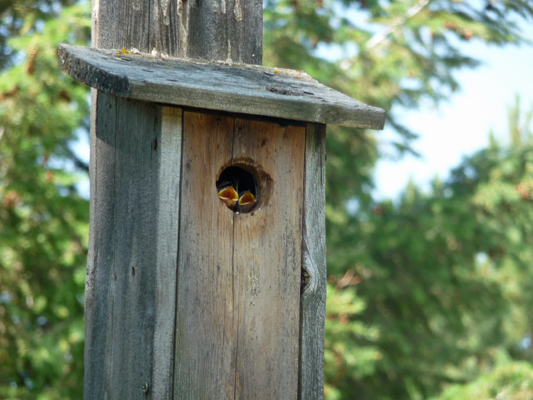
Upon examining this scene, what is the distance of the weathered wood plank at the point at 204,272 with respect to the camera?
1.49 meters

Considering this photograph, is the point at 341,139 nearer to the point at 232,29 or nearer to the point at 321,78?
the point at 321,78

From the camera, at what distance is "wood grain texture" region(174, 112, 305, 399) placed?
150cm

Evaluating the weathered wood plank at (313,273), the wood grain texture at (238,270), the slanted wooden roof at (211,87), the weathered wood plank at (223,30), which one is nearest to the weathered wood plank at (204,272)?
the wood grain texture at (238,270)

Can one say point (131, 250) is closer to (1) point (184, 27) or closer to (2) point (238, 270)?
(2) point (238, 270)

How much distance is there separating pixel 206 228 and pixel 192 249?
68 millimetres

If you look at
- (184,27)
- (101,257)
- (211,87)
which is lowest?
(101,257)

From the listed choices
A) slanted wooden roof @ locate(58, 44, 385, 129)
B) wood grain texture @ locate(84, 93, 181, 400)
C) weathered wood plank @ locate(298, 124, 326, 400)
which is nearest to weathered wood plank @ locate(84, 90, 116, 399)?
wood grain texture @ locate(84, 93, 181, 400)

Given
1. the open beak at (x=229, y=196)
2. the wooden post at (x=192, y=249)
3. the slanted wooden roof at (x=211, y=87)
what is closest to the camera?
the slanted wooden roof at (x=211, y=87)

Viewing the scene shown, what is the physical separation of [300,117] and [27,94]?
12.1ft

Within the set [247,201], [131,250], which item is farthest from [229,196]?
[131,250]

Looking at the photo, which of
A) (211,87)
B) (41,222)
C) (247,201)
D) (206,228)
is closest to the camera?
(211,87)

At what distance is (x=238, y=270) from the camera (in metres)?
1.56

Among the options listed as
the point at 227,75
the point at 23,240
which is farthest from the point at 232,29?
the point at 23,240

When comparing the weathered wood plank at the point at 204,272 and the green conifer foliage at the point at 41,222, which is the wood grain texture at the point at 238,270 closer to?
the weathered wood plank at the point at 204,272
